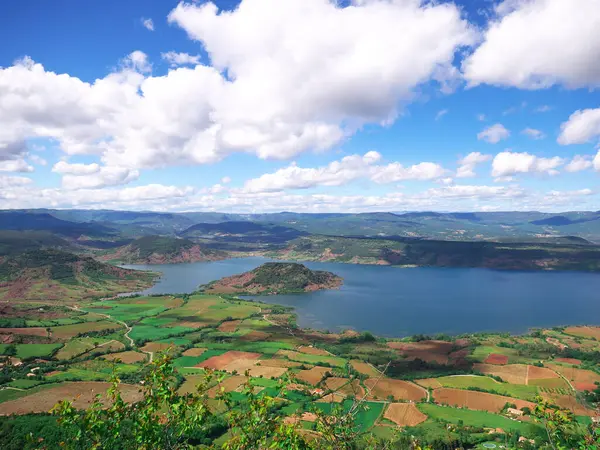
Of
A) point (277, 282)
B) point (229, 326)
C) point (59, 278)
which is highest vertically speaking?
point (59, 278)

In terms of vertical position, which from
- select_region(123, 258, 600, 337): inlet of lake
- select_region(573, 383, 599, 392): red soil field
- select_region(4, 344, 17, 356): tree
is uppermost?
select_region(573, 383, 599, 392): red soil field

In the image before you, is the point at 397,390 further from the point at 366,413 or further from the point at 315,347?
the point at 315,347

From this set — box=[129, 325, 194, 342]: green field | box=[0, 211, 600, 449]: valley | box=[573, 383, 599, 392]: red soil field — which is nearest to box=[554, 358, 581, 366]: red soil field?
box=[0, 211, 600, 449]: valley

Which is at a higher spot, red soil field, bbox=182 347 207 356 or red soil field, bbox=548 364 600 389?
red soil field, bbox=548 364 600 389

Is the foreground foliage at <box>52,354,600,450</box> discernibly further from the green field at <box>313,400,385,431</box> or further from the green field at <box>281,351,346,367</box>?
the green field at <box>281,351,346,367</box>

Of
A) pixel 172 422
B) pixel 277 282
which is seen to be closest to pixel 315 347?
pixel 172 422

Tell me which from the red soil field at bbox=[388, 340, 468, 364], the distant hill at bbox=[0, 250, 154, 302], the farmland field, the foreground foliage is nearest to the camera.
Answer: the foreground foliage
